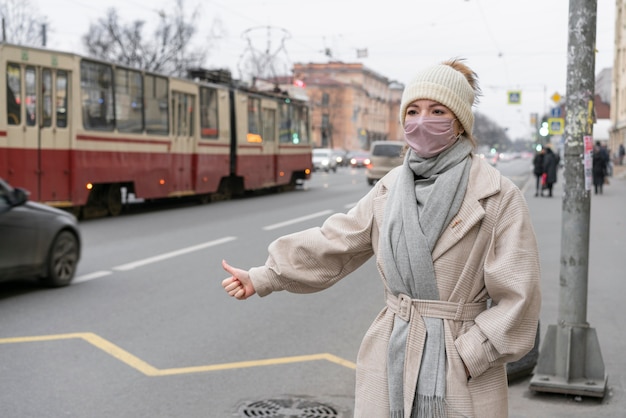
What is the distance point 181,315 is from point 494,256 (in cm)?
613

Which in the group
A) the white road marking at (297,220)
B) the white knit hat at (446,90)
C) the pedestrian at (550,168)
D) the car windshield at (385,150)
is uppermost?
the white knit hat at (446,90)

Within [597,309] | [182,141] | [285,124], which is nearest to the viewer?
[597,309]

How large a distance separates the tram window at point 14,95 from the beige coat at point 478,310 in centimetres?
1569

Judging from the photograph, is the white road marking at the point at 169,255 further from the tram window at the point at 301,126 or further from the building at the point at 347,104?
the building at the point at 347,104

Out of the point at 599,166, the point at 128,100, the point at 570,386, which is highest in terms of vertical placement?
the point at 128,100

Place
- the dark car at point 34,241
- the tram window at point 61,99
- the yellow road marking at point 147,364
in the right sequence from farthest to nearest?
1. the tram window at point 61,99
2. the dark car at point 34,241
3. the yellow road marking at point 147,364

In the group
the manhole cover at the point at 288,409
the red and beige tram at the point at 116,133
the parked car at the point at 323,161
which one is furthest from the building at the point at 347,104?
the manhole cover at the point at 288,409

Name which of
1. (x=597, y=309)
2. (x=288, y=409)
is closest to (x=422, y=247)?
(x=288, y=409)

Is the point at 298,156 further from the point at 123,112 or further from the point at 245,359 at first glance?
the point at 245,359

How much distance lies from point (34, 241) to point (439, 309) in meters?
7.66

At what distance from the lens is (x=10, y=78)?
17375mm

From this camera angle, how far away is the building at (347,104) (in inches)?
4247

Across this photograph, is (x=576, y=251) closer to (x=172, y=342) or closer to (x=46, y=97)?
(x=172, y=342)

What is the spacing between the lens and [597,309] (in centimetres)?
921
